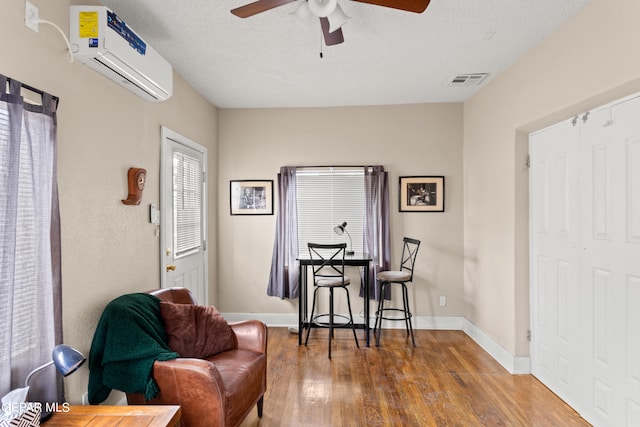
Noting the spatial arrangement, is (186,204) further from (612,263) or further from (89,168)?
(612,263)

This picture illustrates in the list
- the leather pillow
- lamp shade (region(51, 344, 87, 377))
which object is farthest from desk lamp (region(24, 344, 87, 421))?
the leather pillow

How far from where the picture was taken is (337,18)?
1.96 m

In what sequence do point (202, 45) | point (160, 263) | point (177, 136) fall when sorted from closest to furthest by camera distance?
point (202, 45), point (160, 263), point (177, 136)

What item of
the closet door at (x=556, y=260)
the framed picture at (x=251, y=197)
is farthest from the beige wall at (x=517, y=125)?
the framed picture at (x=251, y=197)

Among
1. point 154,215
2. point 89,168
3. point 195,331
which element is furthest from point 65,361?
point 154,215

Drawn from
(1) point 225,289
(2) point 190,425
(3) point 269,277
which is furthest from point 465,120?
(2) point 190,425

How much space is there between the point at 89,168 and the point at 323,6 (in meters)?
1.63

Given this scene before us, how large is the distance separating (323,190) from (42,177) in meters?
2.94

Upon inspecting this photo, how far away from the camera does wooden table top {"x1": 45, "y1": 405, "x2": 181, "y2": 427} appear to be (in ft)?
4.75

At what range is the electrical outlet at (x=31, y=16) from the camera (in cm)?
167

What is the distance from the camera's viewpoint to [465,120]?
13.7 ft

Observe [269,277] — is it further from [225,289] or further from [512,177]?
[512,177]

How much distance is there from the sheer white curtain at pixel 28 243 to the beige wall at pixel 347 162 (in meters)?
2.64

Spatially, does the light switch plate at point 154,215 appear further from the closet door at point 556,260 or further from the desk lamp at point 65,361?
the closet door at point 556,260
